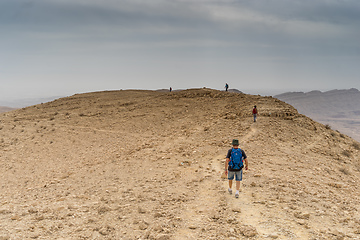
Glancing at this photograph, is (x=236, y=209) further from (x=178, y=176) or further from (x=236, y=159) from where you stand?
(x=178, y=176)

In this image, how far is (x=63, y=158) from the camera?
727 inches

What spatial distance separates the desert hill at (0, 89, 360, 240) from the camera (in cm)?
648

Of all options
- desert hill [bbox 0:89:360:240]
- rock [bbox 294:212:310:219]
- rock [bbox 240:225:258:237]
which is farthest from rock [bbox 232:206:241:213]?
rock [bbox 294:212:310:219]

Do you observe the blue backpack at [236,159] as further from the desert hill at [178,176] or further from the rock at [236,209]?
the rock at [236,209]

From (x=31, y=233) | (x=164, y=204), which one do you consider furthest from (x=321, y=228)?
(x=31, y=233)

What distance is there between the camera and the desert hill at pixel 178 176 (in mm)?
6484

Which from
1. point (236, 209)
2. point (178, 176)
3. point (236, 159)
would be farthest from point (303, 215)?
point (178, 176)

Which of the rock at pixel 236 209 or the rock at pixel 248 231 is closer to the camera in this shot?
the rock at pixel 248 231

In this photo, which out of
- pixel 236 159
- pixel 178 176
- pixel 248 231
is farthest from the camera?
pixel 178 176

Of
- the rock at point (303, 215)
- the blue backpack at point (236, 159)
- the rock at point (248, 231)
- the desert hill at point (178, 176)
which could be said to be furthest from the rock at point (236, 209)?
the rock at point (303, 215)

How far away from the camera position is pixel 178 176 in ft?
35.2

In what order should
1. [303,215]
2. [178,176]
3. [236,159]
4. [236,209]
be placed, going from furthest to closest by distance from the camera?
1. [178,176]
2. [236,159]
3. [236,209]
4. [303,215]

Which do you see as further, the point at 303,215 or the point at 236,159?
the point at 236,159

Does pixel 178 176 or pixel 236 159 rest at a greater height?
pixel 236 159
